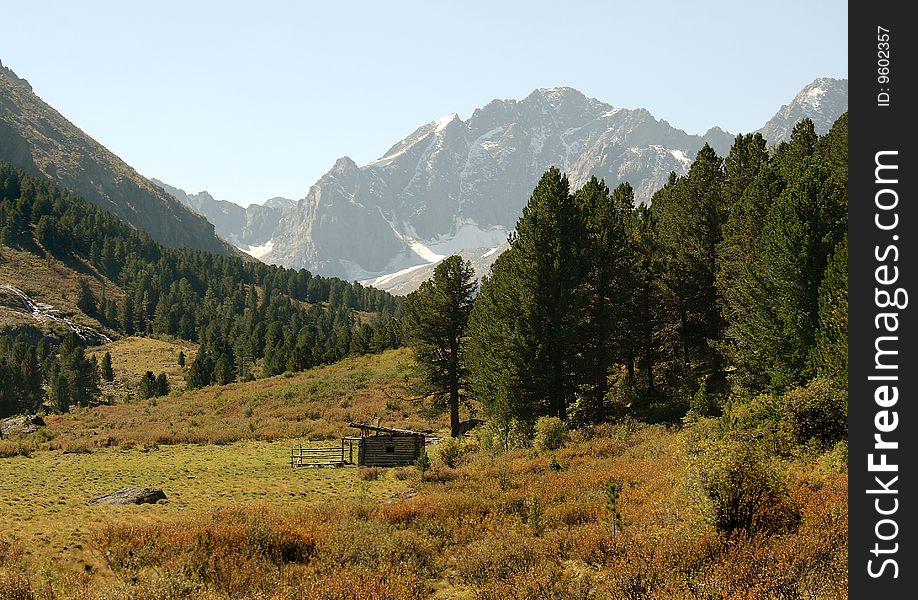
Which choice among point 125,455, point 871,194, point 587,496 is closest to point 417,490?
point 587,496

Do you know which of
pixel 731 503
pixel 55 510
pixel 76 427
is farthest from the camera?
pixel 76 427

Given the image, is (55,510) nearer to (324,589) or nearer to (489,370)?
(324,589)

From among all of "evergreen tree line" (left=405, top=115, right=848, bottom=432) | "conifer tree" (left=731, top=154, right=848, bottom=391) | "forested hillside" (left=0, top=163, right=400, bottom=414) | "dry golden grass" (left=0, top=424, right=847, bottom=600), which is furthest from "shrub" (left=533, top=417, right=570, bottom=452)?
"forested hillside" (left=0, top=163, right=400, bottom=414)

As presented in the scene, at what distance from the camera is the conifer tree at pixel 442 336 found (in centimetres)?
3947

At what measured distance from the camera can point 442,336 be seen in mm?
39906

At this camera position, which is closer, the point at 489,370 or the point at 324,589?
the point at 324,589

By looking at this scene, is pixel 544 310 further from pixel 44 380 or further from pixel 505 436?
pixel 44 380

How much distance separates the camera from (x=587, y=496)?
14.7 metres

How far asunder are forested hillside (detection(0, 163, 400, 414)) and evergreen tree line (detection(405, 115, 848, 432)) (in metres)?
63.4

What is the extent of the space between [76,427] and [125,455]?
18.3m

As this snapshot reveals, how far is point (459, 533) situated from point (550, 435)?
483 inches

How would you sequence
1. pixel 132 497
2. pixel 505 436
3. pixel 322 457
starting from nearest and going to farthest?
1. pixel 132 497
2. pixel 505 436
3. pixel 322 457

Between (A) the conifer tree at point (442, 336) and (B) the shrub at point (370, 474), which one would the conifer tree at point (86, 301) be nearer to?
(A) the conifer tree at point (442, 336)

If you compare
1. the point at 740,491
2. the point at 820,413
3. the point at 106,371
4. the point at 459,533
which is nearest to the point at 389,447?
the point at 459,533
